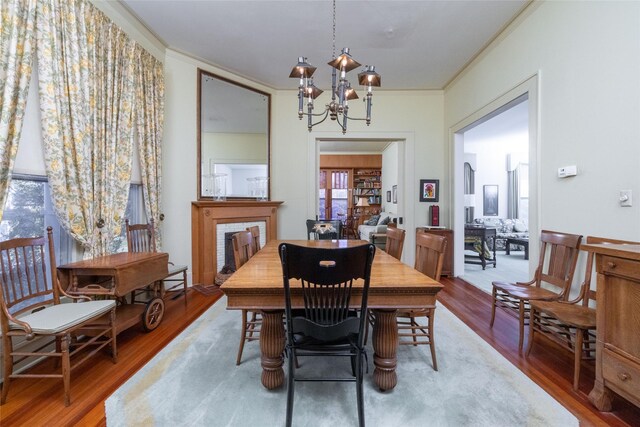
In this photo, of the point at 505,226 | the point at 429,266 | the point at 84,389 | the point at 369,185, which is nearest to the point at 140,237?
the point at 84,389

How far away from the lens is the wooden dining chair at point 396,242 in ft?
7.14

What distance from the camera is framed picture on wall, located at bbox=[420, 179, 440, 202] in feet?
14.4

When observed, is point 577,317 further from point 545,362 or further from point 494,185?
point 494,185

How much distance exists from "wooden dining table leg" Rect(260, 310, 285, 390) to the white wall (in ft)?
7.81

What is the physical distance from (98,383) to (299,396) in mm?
1310

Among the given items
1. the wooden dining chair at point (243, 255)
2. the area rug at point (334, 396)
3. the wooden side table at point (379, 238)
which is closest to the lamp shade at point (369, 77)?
the wooden dining chair at point (243, 255)

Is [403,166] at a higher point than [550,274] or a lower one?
higher

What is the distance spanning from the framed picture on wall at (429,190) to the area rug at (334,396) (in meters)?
2.74

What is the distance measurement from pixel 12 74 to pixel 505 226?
8.22 metres

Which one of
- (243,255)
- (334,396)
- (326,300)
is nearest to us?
(326,300)

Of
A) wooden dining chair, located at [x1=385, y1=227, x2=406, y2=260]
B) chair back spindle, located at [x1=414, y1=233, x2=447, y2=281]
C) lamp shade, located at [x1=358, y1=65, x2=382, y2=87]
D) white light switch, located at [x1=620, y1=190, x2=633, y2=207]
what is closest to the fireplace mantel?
wooden dining chair, located at [x1=385, y1=227, x2=406, y2=260]

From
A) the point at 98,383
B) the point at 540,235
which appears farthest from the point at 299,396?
the point at 540,235

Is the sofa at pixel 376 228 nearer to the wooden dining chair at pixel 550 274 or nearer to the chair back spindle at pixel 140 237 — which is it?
the wooden dining chair at pixel 550 274

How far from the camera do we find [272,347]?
155cm
